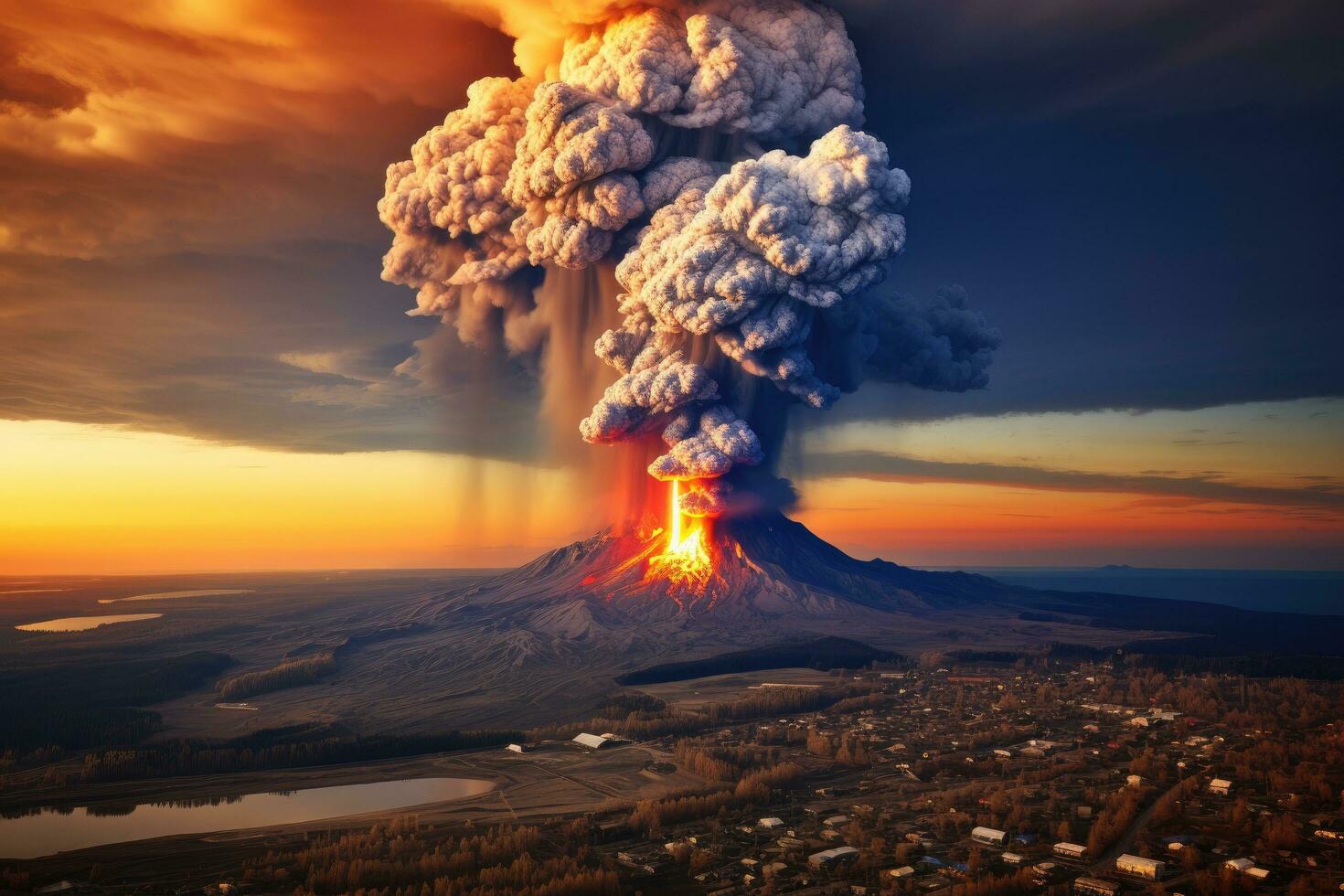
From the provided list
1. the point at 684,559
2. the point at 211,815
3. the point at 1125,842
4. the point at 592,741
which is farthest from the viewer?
the point at 684,559

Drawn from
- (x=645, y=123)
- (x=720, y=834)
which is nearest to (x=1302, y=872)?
(x=720, y=834)

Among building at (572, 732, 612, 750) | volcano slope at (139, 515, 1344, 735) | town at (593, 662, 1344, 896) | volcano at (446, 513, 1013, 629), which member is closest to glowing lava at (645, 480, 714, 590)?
volcano at (446, 513, 1013, 629)

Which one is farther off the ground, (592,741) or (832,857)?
(592,741)

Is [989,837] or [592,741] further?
[592,741]

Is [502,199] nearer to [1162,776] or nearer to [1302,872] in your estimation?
[1162,776]

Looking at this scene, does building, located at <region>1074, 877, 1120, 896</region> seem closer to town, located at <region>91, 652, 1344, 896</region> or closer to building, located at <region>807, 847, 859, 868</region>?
town, located at <region>91, 652, 1344, 896</region>

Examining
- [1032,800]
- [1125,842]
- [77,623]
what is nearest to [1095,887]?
[1125,842]

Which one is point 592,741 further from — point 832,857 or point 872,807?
point 832,857
